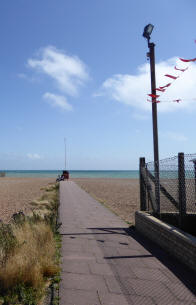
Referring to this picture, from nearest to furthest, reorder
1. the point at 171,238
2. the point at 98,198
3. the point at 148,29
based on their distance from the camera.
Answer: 1. the point at 171,238
2. the point at 148,29
3. the point at 98,198

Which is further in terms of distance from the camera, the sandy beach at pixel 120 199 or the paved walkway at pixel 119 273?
the sandy beach at pixel 120 199

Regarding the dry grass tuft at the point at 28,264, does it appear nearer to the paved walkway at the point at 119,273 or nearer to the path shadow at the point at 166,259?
the paved walkway at the point at 119,273

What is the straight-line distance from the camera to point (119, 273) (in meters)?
4.15

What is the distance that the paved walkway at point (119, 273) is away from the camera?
3.39 m

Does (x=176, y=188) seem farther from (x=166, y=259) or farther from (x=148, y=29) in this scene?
(x=148, y=29)

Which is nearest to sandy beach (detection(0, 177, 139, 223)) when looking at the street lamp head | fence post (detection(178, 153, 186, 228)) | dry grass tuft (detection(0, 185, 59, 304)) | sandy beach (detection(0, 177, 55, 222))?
sandy beach (detection(0, 177, 55, 222))

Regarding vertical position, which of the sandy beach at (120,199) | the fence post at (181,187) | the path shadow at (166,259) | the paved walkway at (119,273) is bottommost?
the sandy beach at (120,199)

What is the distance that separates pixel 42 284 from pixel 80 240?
2.56 m

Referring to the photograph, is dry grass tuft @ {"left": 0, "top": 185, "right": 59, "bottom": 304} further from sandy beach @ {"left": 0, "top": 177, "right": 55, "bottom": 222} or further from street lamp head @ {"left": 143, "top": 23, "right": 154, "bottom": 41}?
street lamp head @ {"left": 143, "top": 23, "right": 154, "bottom": 41}

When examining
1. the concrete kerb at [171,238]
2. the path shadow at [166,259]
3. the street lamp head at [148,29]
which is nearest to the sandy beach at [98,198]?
the path shadow at [166,259]

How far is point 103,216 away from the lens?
972 cm

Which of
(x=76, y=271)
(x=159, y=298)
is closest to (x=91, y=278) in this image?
(x=76, y=271)

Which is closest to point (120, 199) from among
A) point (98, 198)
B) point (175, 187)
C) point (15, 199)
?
point (98, 198)

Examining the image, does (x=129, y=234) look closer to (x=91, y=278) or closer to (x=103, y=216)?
(x=103, y=216)
